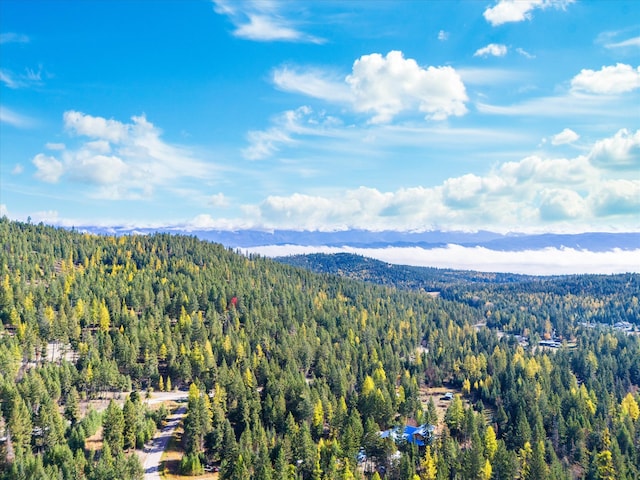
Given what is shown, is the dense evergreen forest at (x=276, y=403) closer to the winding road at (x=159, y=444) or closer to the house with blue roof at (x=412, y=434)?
the house with blue roof at (x=412, y=434)

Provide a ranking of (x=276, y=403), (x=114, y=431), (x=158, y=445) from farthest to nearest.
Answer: (x=276, y=403), (x=158, y=445), (x=114, y=431)

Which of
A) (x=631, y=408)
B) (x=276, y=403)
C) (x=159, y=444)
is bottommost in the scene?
(x=159, y=444)

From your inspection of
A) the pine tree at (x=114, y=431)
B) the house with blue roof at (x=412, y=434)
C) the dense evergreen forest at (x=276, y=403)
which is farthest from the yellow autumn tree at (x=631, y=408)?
the pine tree at (x=114, y=431)

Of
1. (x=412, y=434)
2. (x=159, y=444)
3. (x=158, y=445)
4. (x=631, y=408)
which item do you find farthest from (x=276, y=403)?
(x=631, y=408)

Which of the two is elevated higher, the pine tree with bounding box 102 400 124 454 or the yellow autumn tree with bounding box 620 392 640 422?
the pine tree with bounding box 102 400 124 454

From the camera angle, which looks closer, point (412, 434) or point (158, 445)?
point (158, 445)

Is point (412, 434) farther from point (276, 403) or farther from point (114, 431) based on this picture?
point (114, 431)

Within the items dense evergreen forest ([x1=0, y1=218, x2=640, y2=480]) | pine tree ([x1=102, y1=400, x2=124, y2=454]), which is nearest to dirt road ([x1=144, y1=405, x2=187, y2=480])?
dense evergreen forest ([x1=0, y1=218, x2=640, y2=480])

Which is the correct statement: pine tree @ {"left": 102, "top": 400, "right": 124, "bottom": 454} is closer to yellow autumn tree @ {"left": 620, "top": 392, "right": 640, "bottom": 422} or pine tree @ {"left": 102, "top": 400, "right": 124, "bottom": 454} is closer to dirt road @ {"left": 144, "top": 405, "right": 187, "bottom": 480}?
dirt road @ {"left": 144, "top": 405, "right": 187, "bottom": 480}
